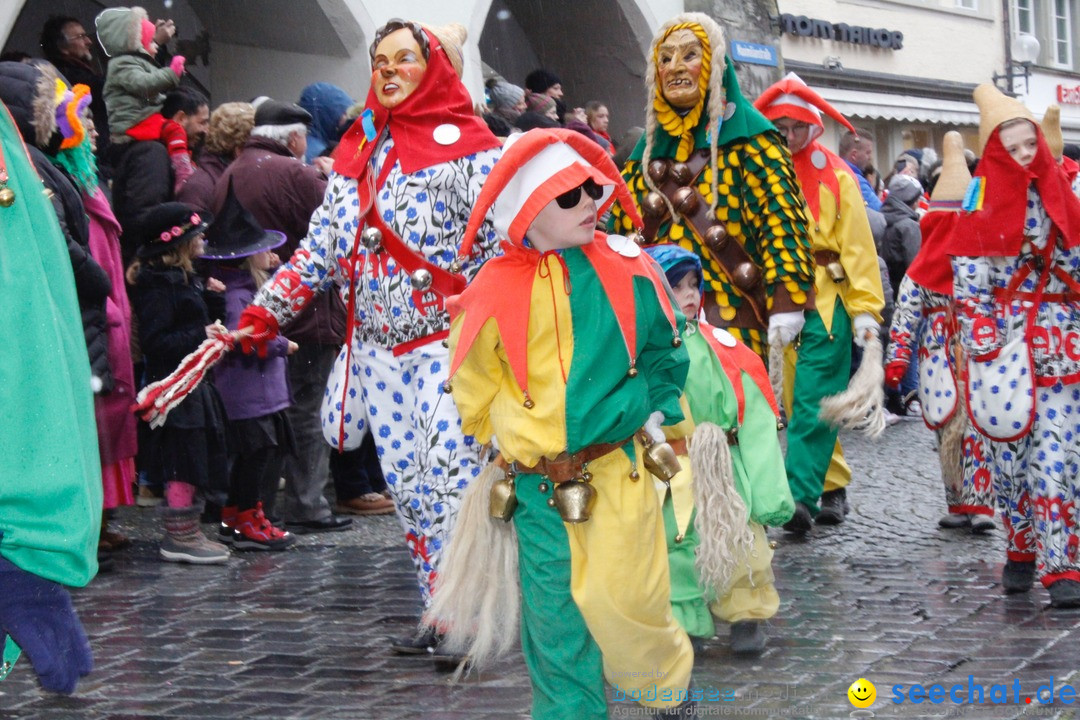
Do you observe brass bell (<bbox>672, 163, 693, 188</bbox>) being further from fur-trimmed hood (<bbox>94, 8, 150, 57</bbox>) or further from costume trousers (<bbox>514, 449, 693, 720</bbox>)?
fur-trimmed hood (<bbox>94, 8, 150, 57</bbox>)

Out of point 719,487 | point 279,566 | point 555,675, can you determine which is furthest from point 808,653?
point 279,566

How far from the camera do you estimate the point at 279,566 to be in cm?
693

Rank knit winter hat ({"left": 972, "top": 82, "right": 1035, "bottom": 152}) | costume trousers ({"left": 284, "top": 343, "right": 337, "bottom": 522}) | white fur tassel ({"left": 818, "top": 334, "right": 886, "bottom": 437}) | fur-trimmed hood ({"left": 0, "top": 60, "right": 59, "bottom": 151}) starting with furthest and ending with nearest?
1. costume trousers ({"left": 284, "top": 343, "right": 337, "bottom": 522})
2. white fur tassel ({"left": 818, "top": 334, "right": 886, "bottom": 437})
3. fur-trimmed hood ({"left": 0, "top": 60, "right": 59, "bottom": 151})
4. knit winter hat ({"left": 972, "top": 82, "right": 1035, "bottom": 152})

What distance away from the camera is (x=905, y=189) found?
39.2ft

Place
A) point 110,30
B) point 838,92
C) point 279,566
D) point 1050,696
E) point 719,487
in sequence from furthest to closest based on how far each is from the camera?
point 838,92 < point 110,30 < point 279,566 < point 719,487 < point 1050,696

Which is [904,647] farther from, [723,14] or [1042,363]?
[723,14]

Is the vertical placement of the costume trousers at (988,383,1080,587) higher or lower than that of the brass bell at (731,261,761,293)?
lower

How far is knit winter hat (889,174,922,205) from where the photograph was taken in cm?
1193

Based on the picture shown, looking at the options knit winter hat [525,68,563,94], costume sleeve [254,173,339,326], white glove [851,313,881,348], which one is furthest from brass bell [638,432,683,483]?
knit winter hat [525,68,563,94]

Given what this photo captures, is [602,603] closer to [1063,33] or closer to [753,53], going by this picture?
[753,53]

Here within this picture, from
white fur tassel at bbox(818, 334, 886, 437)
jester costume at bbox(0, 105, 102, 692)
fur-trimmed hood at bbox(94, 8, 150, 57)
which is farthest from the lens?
fur-trimmed hood at bbox(94, 8, 150, 57)

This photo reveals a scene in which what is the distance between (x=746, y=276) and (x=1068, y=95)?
22964 millimetres

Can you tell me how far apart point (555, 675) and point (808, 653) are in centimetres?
150

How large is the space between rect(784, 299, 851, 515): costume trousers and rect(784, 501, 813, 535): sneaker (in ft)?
0.11
